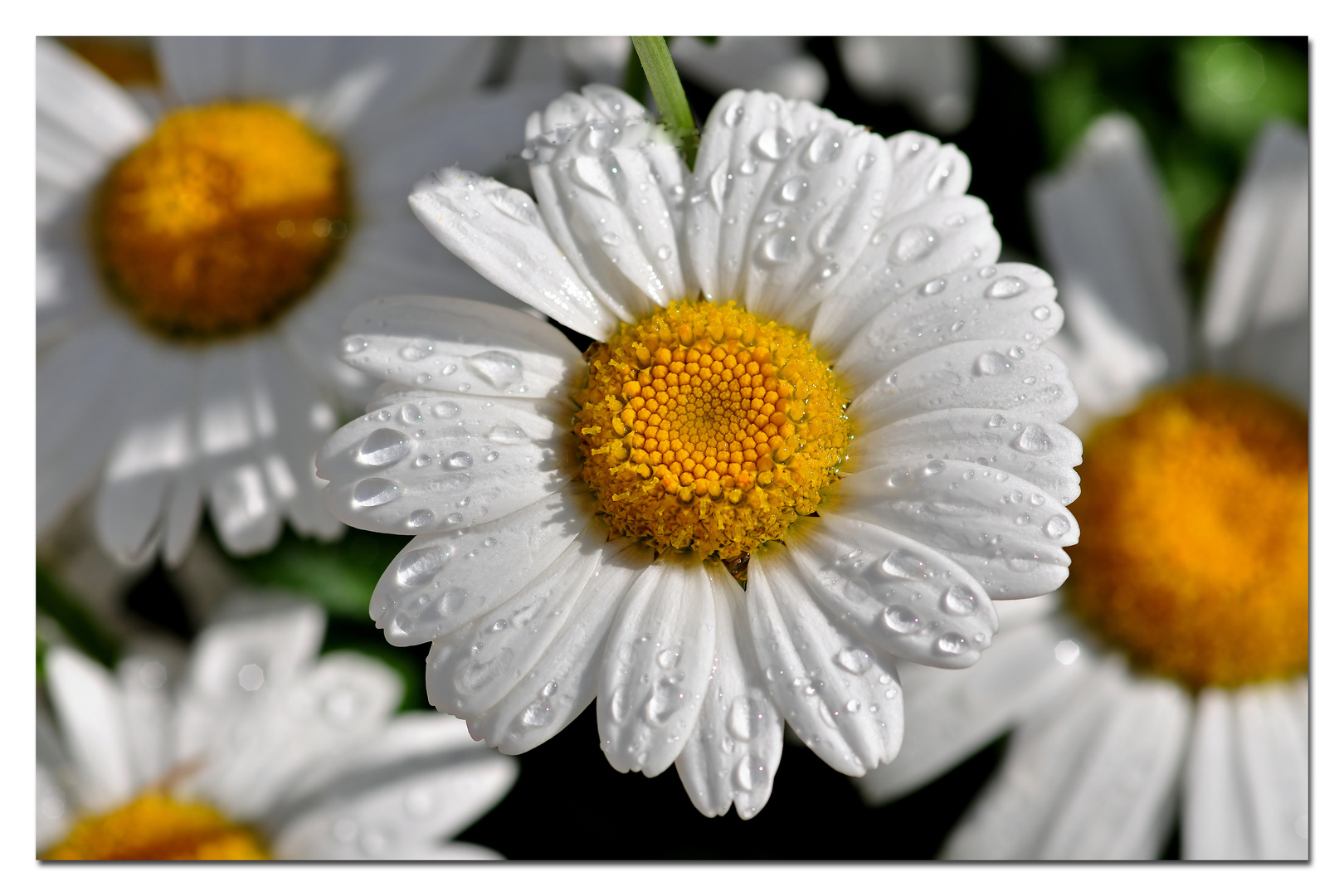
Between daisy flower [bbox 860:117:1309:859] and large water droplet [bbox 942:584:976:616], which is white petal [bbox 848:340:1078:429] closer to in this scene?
large water droplet [bbox 942:584:976:616]

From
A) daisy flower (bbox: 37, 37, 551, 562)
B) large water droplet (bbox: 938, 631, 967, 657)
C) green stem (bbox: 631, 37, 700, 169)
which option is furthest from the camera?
daisy flower (bbox: 37, 37, 551, 562)

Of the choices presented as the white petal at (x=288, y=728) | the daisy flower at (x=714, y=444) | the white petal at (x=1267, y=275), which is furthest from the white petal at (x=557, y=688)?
the white petal at (x=1267, y=275)

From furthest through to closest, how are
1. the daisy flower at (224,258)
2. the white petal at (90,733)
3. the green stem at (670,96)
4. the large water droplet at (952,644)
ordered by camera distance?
the white petal at (90,733)
the daisy flower at (224,258)
the green stem at (670,96)
the large water droplet at (952,644)

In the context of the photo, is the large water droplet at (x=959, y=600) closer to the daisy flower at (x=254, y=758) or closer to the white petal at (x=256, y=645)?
the daisy flower at (x=254, y=758)

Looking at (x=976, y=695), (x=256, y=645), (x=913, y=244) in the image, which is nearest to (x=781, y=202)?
(x=913, y=244)

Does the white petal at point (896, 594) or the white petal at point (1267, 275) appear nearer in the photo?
the white petal at point (896, 594)

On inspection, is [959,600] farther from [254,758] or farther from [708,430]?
[254,758]

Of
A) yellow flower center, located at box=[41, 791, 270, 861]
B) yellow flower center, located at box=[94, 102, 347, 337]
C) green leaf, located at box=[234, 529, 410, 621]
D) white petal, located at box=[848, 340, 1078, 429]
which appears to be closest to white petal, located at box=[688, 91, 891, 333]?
white petal, located at box=[848, 340, 1078, 429]

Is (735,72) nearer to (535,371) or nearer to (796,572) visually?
(535,371)
